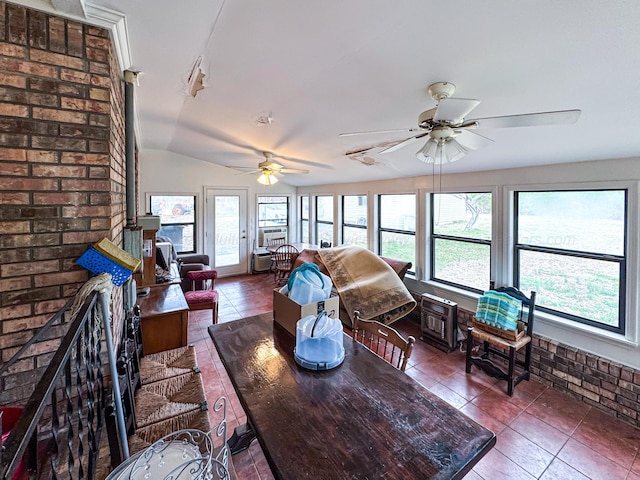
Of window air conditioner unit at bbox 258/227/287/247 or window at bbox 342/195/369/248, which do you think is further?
window air conditioner unit at bbox 258/227/287/247

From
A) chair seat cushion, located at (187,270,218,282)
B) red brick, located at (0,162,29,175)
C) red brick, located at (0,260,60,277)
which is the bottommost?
chair seat cushion, located at (187,270,218,282)

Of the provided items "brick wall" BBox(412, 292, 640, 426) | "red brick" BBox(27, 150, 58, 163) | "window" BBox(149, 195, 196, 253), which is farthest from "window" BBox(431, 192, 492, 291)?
"window" BBox(149, 195, 196, 253)

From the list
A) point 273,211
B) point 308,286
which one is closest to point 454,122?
point 308,286

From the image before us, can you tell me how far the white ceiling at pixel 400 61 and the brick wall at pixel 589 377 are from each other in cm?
182

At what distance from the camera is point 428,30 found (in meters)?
1.57

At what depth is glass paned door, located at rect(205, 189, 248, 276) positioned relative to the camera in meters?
6.59

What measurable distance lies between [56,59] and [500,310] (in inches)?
149

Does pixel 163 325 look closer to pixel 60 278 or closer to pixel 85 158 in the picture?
pixel 60 278

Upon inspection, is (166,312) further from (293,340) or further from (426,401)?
(426,401)

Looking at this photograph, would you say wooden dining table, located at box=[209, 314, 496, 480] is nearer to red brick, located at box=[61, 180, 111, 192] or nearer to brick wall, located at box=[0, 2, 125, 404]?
brick wall, located at box=[0, 2, 125, 404]

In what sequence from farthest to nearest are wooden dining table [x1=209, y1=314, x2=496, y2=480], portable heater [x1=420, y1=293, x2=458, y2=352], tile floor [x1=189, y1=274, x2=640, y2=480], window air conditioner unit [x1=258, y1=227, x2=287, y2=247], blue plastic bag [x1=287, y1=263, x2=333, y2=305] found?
window air conditioner unit [x1=258, y1=227, x2=287, y2=247]
portable heater [x1=420, y1=293, x2=458, y2=352]
tile floor [x1=189, y1=274, x2=640, y2=480]
blue plastic bag [x1=287, y1=263, x2=333, y2=305]
wooden dining table [x1=209, y1=314, x2=496, y2=480]

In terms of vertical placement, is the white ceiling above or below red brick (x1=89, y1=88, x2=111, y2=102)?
above

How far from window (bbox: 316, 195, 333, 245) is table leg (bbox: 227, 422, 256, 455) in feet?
15.5

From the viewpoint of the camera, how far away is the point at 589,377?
9.12 ft
